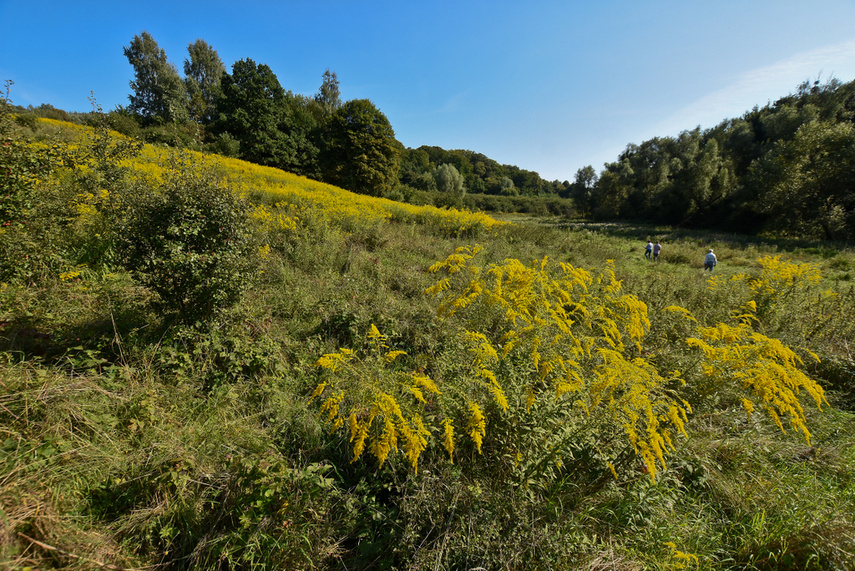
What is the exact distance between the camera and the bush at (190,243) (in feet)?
9.92

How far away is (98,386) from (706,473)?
5.41 m

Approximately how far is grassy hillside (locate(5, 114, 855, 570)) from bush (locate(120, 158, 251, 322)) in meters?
0.03

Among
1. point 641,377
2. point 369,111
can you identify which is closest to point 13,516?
point 641,377

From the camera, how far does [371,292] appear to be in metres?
5.37

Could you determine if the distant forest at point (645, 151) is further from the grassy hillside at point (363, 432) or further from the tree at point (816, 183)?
the grassy hillside at point (363, 432)

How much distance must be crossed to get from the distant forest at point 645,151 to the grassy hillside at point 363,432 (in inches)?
447

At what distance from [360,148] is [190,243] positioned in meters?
27.0

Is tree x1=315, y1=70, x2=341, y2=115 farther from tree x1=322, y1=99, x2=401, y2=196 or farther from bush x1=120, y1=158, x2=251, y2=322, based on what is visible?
bush x1=120, y1=158, x2=251, y2=322

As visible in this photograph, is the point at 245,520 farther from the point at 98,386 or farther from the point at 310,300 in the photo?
the point at 310,300

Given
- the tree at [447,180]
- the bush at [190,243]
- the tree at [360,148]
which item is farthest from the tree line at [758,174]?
the bush at [190,243]

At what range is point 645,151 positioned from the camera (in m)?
41.5

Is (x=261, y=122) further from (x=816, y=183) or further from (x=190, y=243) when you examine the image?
(x=816, y=183)

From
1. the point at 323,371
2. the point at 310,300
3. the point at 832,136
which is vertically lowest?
the point at 323,371

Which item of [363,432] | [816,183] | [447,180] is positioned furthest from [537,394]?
[447,180]
